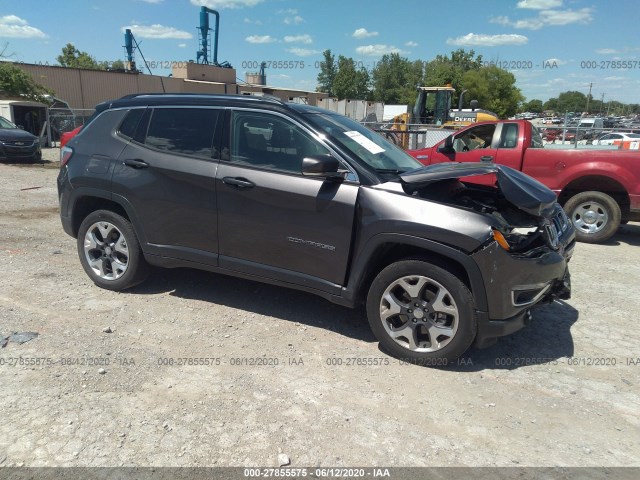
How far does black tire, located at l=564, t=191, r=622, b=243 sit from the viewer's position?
7.26 m

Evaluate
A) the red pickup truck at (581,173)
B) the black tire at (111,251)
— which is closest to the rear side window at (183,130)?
the black tire at (111,251)

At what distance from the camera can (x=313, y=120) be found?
4.01 meters

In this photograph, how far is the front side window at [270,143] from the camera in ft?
12.8

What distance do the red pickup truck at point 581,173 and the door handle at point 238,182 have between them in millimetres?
3794

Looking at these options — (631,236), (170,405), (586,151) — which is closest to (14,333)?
(170,405)

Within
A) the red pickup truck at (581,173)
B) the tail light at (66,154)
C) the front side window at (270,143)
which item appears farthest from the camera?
the red pickup truck at (581,173)

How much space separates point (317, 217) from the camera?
12.2ft

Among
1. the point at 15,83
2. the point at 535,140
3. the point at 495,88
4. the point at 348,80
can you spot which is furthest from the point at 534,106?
the point at 535,140

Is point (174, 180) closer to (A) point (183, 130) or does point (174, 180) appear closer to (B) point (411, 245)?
(A) point (183, 130)

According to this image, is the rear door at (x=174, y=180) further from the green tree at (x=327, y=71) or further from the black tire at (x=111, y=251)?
the green tree at (x=327, y=71)

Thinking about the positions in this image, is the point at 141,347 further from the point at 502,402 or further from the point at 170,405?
the point at 502,402

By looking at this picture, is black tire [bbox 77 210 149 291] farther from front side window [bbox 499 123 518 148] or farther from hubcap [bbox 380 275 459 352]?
front side window [bbox 499 123 518 148]

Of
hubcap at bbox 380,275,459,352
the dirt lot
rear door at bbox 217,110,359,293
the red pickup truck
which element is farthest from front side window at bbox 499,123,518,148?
hubcap at bbox 380,275,459,352

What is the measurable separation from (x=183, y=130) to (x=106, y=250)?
4.93 ft
